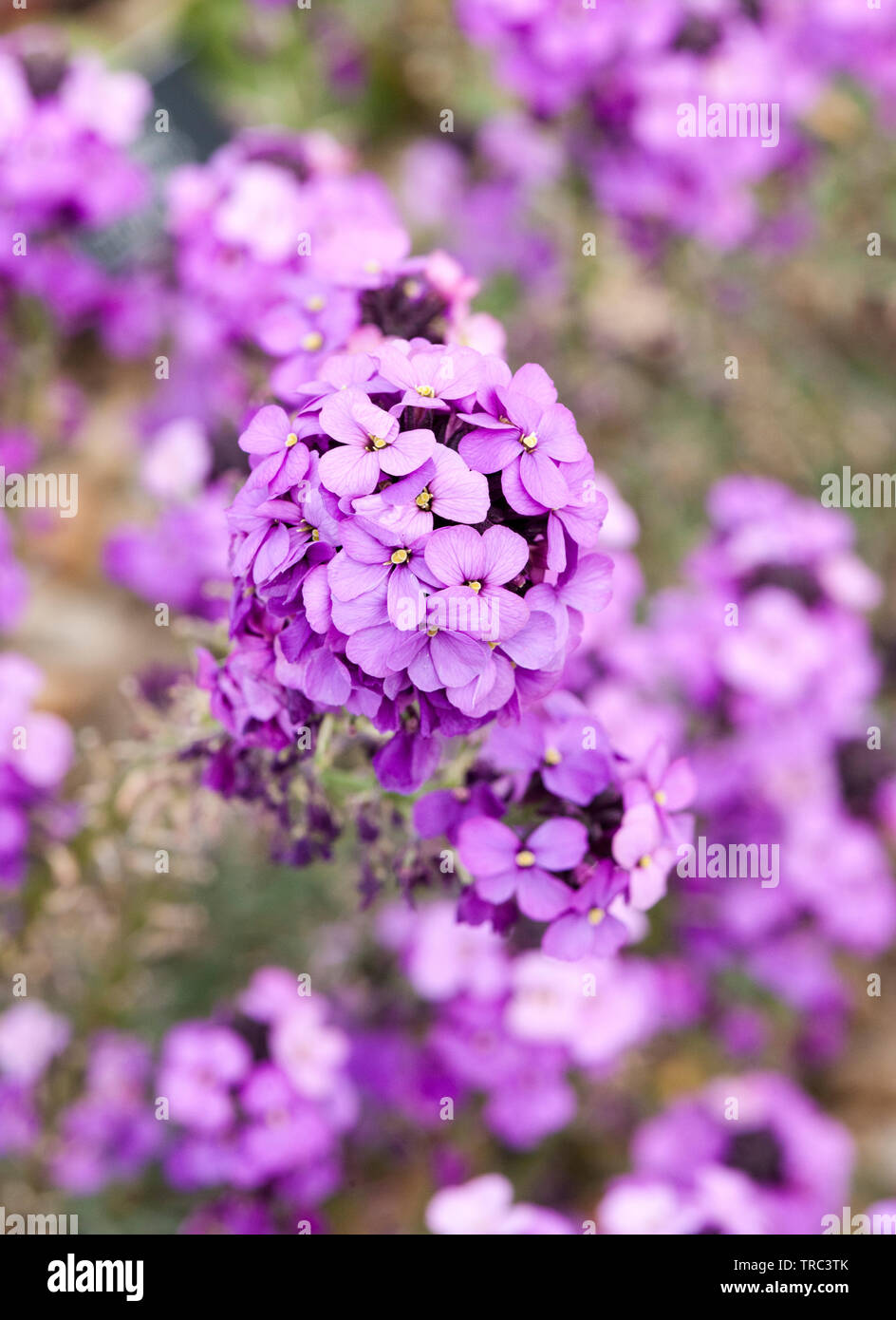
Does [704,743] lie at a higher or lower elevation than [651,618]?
lower

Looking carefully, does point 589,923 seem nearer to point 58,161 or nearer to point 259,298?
point 259,298

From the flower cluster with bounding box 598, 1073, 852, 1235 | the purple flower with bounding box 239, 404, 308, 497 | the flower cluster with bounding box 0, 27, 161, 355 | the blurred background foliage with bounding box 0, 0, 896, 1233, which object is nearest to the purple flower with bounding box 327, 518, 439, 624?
the purple flower with bounding box 239, 404, 308, 497

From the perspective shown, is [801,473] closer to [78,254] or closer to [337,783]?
[78,254]

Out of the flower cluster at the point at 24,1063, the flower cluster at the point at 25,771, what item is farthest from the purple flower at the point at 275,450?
the flower cluster at the point at 24,1063

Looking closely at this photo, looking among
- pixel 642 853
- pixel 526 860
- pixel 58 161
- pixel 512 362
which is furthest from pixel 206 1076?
pixel 58 161

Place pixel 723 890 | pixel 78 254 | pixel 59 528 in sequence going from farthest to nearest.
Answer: pixel 59 528 < pixel 78 254 < pixel 723 890
